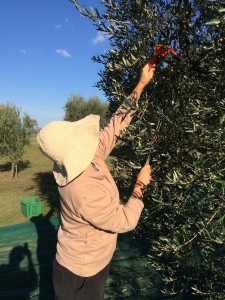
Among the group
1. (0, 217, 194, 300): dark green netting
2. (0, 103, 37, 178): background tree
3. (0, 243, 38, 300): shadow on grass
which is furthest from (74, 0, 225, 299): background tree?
(0, 103, 37, 178): background tree

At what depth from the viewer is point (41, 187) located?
2578cm

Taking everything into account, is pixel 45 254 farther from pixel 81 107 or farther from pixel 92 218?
pixel 81 107

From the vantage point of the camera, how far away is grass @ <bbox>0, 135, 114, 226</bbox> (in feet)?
58.6

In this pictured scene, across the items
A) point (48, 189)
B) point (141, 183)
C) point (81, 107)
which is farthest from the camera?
point (81, 107)

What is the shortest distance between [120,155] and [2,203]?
56.1 feet

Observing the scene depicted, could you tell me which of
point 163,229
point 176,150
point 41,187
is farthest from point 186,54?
point 41,187

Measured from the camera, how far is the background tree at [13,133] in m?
30.0

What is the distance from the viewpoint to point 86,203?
3342mm

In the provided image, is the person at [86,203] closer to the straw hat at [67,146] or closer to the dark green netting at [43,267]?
the straw hat at [67,146]

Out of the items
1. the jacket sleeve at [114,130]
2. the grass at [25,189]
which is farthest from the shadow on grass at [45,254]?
the grass at [25,189]

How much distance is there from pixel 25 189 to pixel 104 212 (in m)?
23.1

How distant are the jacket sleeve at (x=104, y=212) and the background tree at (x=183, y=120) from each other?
0.68 m

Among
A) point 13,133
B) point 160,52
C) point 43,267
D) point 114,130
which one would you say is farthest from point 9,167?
point 160,52

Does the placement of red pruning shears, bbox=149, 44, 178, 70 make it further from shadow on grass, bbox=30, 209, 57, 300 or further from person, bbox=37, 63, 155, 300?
shadow on grass, bbox=30, 209, 57, 300
